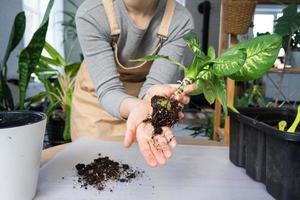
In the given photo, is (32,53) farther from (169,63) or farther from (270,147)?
(270,147)

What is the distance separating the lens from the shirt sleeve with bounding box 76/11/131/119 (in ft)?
2.55

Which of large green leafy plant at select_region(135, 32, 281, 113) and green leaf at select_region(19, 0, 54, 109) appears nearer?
large green leafy plant at select_region(135, 32, 281, 113)

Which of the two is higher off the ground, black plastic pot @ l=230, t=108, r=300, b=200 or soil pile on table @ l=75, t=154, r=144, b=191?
black plastic pot @ l=230, t=108, r=300, b=200

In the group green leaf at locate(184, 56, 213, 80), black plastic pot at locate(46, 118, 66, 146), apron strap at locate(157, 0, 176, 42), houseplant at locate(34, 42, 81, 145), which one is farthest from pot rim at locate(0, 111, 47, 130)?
black plastic pot at locate(46, 118, 66, 146)

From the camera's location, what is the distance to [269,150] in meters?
0.50

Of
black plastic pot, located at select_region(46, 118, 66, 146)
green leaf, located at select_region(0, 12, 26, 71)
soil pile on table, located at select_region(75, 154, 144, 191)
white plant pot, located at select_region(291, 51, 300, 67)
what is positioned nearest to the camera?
soil pile on table, located at select_region(75, 154, 144, 191)

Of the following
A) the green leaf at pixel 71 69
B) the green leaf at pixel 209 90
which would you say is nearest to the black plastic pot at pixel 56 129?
the green leaf at pixel 71 69

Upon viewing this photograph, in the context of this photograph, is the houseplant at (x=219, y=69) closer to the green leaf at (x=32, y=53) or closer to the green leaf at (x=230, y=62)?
the green leaf at (x=230, y=62)

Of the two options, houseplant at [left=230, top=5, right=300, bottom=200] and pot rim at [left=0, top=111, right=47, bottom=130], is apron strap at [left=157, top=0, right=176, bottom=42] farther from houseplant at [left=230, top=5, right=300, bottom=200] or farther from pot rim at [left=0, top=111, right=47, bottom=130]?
pot rim at [left=0, top=111, right=47, bottom=130]

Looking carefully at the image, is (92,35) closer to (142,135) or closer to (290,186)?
(142,135)

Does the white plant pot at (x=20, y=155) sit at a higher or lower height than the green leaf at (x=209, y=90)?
lower

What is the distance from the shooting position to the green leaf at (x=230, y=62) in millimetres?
420

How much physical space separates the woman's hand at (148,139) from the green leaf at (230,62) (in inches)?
5.0

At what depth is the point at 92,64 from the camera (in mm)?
812
